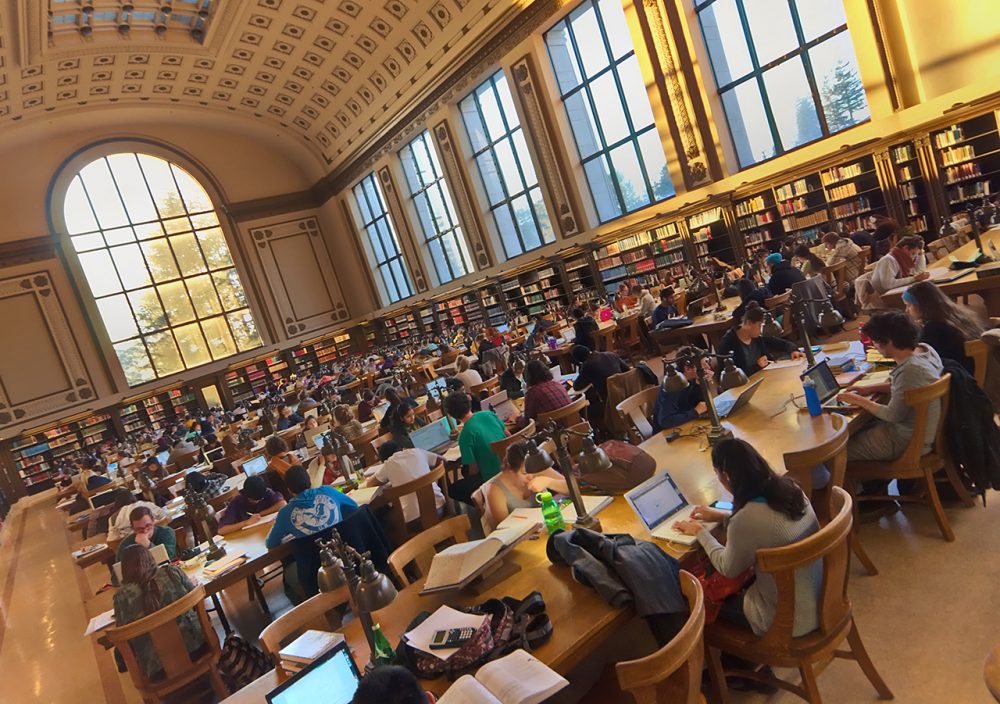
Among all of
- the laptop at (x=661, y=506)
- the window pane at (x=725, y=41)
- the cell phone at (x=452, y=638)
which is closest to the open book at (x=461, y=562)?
the cell phone at (x=452, y=638)

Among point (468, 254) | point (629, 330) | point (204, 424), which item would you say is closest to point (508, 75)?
point (468, 254)

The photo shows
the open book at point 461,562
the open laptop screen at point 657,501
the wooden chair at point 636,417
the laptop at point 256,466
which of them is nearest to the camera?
the open book at point 461,562

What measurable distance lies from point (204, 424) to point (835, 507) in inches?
489

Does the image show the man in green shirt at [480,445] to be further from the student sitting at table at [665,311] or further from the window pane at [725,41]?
the window pane at [725,41]

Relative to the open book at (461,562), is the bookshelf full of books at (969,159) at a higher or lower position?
higher

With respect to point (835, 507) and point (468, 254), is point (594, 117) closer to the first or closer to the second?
point (468, 254)

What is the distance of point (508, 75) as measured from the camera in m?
14.5

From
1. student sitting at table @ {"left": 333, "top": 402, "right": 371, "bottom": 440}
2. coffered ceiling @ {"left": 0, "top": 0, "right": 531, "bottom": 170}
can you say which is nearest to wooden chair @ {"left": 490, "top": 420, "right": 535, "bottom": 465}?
student sitting at table @ {"left": 333, "top": 402, "right": 371, "bottom": 440}

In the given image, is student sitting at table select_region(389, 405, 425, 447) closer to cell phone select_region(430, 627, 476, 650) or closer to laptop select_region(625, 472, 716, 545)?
laptop select_region(625, 472, 716, 545)

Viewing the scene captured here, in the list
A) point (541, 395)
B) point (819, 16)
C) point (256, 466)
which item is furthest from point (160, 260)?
point (541, 395)

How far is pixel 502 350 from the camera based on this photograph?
9.58 metres

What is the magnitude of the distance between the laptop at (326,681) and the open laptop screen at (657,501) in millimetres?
1139

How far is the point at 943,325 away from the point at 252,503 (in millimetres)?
4687

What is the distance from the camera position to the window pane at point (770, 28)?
10.6 metres
